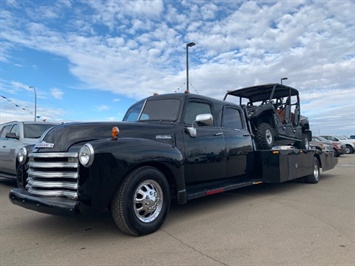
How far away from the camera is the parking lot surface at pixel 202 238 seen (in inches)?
141

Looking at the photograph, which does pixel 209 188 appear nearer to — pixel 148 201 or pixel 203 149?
pixel 203 149

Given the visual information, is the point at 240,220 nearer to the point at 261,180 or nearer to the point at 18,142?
the point at 261,180

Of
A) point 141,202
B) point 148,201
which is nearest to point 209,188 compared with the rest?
point 148,201

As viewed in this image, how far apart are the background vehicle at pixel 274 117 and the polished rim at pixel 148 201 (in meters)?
4.15

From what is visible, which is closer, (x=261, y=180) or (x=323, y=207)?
(x=323, y=207)

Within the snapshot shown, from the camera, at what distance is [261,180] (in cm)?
722

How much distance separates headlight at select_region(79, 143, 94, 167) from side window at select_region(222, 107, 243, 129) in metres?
3.32

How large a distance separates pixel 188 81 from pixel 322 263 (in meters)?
14.7

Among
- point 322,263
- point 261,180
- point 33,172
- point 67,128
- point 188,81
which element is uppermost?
point 188,81

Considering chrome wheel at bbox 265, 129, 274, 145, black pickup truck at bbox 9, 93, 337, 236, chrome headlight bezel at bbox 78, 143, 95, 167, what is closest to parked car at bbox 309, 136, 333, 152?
chrome wheel at bbox 265, 129, 274, 145

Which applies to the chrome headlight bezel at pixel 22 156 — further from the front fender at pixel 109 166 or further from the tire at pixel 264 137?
the tire at pixel 264 137

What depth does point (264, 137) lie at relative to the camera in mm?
8211

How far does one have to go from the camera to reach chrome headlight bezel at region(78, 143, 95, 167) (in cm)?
385

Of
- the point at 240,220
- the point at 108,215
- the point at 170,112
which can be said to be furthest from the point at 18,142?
the point at 240,220
